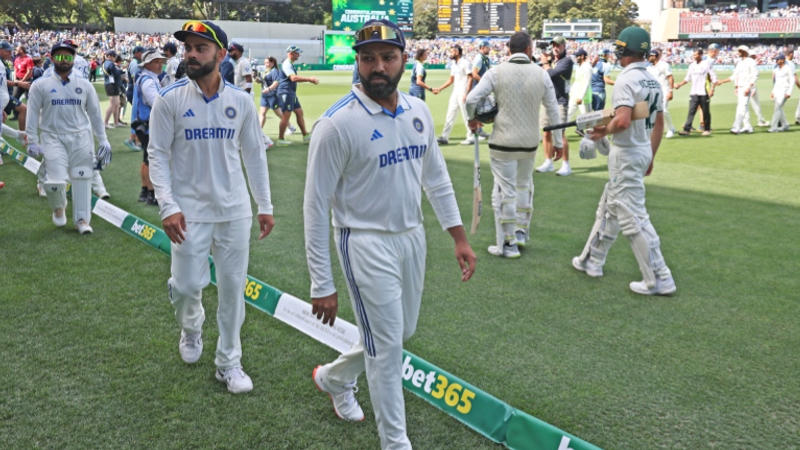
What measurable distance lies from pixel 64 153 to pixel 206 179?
4.58 metres

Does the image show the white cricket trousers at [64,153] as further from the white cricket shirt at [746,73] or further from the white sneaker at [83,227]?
the white cricket shirt at [746,73]

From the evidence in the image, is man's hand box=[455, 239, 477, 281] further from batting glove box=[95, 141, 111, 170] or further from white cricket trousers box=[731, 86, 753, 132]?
white cricket trousers box=[731, 86, 753, 132]

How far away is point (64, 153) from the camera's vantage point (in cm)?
784

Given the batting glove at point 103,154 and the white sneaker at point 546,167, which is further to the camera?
the white sneaker at point 546,167

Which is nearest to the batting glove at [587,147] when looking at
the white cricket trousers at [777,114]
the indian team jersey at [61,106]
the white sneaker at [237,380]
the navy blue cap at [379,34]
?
the navy blue cap at [379,34]

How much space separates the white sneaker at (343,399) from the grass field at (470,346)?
52 millimetres

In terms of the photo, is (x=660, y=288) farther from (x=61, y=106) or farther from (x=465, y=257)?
(x=61, y=106)

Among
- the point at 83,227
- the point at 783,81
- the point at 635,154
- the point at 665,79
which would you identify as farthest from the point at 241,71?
the point at 783,81

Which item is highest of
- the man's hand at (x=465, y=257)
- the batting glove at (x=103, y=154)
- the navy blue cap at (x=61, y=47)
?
the navy blue cap at (x=61, y=47)

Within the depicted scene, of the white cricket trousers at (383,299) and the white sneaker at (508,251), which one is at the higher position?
the white cricket trousers at (383,299)

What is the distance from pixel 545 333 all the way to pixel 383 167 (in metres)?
2.67

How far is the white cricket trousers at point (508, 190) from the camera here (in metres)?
7.20

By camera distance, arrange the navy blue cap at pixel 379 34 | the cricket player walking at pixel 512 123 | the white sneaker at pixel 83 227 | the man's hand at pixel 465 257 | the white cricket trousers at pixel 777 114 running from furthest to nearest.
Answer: the white cricket trousers at pixel 777 114
the white sneaker at pixel 83 227
the cricket player walking at pixel 512 123
the man's hand at pixel 465 257
the navy blue cap at pixel 379 34

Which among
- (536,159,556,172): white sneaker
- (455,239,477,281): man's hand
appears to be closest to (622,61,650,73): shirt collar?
(455,239,477,281): man's hand
